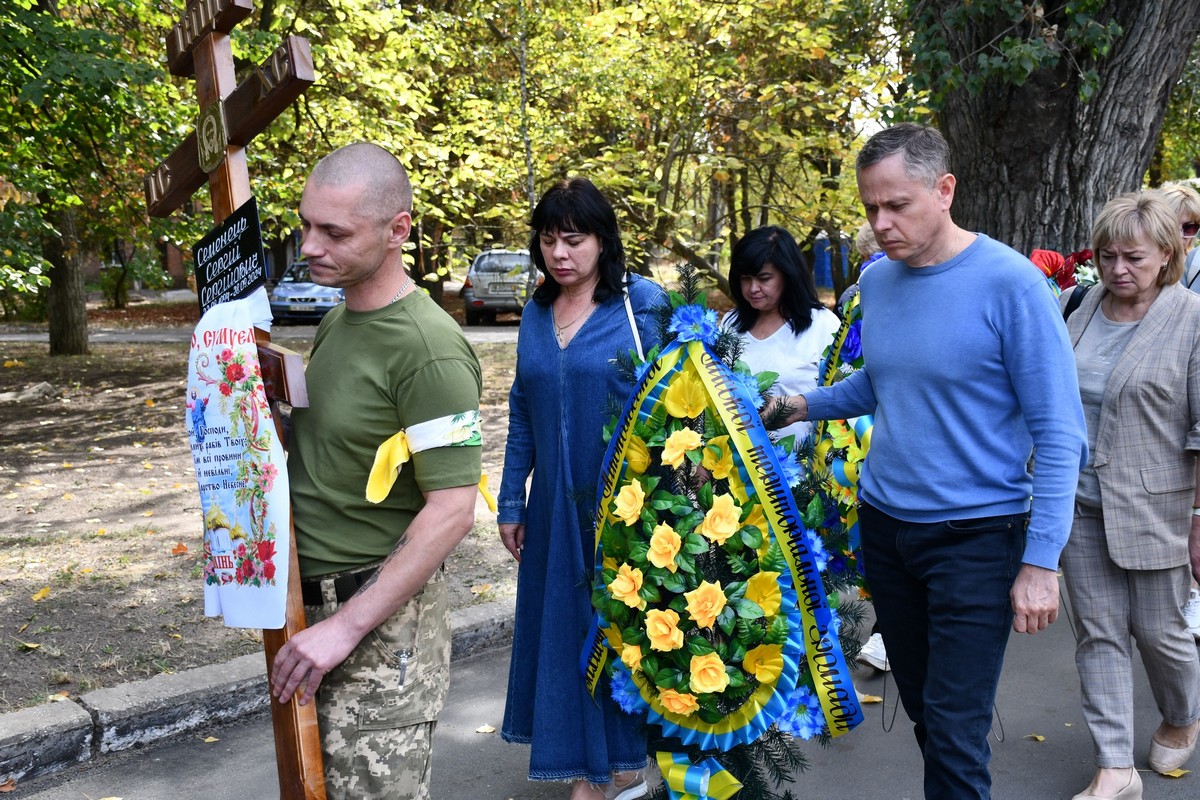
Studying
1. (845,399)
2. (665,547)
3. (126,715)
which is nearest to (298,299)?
(126,715)

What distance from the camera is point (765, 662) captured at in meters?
2.83

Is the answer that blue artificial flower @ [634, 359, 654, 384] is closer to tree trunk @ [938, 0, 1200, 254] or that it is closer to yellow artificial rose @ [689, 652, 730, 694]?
yellow artificial rose @ [689, 652, 730, 694]

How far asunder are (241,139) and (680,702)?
5.63ft

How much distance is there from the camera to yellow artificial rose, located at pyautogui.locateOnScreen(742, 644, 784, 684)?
2.82 metres

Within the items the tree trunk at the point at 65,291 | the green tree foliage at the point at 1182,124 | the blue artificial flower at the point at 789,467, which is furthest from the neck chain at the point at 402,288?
the tree trunk at the point at 65,291

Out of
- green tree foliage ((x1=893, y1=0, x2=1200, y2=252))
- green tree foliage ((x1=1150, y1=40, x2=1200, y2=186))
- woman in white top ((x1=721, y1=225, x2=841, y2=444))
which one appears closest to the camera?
woman in white top ((x1=721, y1=225, x2=841, y2=444))

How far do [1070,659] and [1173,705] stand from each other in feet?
3.96

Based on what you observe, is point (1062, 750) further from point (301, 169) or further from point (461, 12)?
point (461, 12)

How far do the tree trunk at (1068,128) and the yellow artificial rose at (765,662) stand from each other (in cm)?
535

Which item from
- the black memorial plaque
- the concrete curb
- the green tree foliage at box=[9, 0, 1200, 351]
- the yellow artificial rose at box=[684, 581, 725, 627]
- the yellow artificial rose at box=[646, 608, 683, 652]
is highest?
the green tree foliage at box=[9, 0, 1200, 351]

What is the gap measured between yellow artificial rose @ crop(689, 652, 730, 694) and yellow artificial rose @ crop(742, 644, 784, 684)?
0.08 meters

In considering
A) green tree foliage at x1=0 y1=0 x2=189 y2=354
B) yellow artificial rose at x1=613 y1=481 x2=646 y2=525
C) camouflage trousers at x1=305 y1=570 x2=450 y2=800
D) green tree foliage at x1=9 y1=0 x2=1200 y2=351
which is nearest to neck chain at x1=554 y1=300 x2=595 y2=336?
yellow artificial rose at x1=613 y1=481 x2=646 y2=525

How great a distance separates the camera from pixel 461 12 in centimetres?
1296

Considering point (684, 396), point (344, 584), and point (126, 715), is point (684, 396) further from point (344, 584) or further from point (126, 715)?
point (126, 715)
